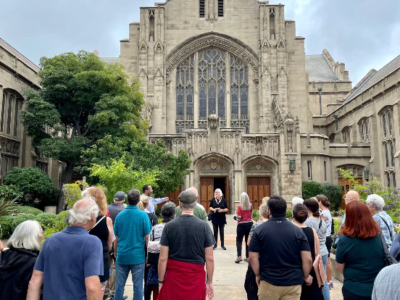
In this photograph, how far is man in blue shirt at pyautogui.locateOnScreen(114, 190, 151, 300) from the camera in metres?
5.28

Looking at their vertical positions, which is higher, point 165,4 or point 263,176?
point 165,4

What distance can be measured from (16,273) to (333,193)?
23.7 meters

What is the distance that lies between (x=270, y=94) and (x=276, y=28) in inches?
228

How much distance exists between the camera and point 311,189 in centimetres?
2394

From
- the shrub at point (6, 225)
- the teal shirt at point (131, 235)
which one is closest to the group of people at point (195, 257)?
the teal shirt at point (131, 235)

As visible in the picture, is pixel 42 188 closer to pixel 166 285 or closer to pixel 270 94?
pixel 166 285

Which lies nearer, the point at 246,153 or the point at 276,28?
the point at 246,153

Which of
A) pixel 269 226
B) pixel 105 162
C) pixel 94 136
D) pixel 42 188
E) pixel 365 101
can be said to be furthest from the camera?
pixel 365 101

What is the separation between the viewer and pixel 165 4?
29234 mm

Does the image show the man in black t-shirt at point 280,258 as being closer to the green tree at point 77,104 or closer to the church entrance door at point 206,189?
the green tree at point 77,104

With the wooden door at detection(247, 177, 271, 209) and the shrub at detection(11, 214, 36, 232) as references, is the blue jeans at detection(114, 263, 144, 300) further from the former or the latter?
the wooden door at detection(247, 177, 271, 209)

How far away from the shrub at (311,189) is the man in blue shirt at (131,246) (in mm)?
20391

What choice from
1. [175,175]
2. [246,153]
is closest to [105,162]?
[175,175]

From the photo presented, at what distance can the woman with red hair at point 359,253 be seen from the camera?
3.58 meters
